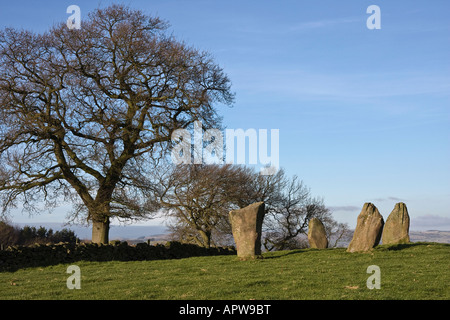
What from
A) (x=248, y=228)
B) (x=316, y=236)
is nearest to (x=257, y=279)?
(x=248, y=228)

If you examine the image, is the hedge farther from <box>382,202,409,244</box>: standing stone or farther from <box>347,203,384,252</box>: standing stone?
<box>382,202,409,244</box>: standing stone

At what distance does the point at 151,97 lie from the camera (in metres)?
28.8

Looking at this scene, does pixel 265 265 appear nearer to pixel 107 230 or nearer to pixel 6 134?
pixel 107 230

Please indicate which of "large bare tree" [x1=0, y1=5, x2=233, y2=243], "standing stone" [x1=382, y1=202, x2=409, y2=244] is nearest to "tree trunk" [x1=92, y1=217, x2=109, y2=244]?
"large bare tree" [x1=0, y1=5, x2=233, y2=243]

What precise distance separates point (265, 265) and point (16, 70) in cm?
1929

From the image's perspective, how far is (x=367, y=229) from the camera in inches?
858

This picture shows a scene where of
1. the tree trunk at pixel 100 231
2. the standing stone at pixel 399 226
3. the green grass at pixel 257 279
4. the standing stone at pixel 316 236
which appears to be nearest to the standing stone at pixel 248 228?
the green grass at pixel 257 279

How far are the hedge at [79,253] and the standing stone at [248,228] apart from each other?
703cm

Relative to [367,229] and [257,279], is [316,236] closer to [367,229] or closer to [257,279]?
[367,229]

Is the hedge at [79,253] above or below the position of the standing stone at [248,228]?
below

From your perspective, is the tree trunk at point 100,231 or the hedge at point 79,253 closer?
the hedge at point 79,253

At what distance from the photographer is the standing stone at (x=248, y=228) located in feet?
68.2

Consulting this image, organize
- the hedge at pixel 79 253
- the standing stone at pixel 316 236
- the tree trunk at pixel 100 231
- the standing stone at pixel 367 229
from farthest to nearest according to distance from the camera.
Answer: the tree trunk at pixel 100 231 < the standing stone at pixel 316 236 < the hedge at pixel 79 253 < the standing stone at pixel 367 229

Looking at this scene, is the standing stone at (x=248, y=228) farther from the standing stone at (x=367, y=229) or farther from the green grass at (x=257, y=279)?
the standing stone at (x=367, y=229)
